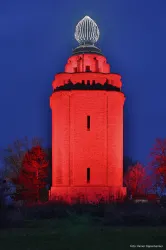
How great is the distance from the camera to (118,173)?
53.2m

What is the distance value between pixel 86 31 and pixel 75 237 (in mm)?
35755

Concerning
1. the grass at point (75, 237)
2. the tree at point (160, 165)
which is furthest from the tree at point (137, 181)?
the grass at point (75, 237)

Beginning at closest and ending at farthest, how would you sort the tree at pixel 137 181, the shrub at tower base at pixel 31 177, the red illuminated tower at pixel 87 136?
the red illuminated tower at pixel 87 136
the shrub at tower base at pixel 31 177
the tree at pixel 137 181

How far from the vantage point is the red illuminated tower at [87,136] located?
5181 cm

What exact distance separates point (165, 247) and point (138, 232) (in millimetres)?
4751

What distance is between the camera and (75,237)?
22156 mm

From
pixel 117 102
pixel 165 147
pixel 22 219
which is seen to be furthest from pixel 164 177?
pixel 22 219

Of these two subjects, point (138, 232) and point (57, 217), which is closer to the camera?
point (138, 232)

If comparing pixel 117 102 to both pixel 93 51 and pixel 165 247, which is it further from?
pixel 165 247

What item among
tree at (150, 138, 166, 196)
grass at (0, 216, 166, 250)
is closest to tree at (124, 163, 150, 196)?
tree at (150, 138, 166, 196)

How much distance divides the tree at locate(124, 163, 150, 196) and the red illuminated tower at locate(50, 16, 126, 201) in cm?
Answer: 755

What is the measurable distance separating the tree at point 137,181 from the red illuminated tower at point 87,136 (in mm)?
7552

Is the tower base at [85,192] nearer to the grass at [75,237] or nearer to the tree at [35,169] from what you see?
the tree at [35,169]

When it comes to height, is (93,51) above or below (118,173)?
above
